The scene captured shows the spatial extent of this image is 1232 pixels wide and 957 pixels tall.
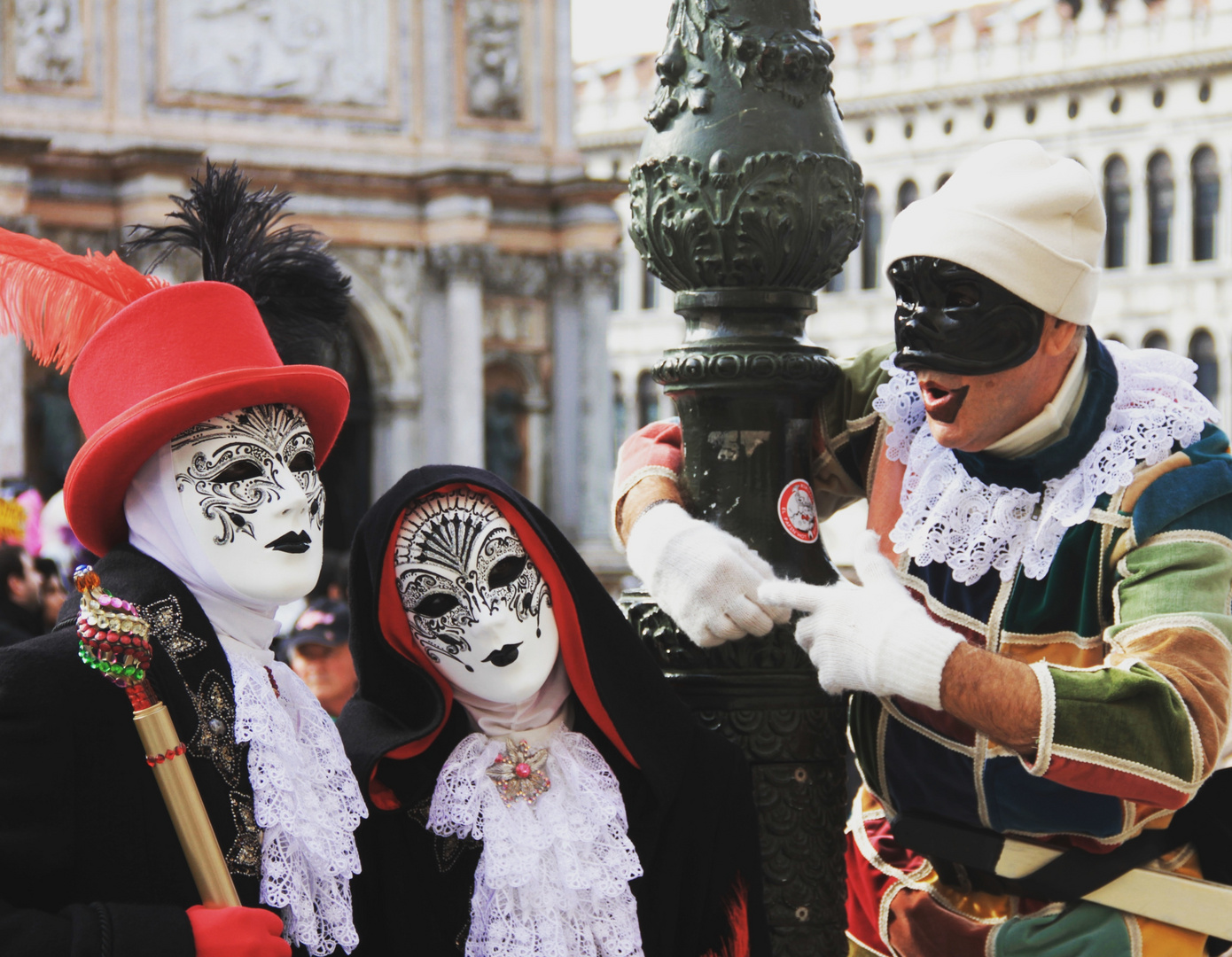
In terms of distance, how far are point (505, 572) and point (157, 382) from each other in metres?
0.65

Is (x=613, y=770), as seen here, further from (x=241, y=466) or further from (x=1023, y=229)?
(x=1023, y=229)

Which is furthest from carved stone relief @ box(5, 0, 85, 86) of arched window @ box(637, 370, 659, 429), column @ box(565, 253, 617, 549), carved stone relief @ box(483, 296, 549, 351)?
arched window @ box(637, 370, 659, 429)

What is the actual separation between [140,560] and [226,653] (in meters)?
0.20

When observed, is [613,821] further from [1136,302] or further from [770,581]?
[1136,302]

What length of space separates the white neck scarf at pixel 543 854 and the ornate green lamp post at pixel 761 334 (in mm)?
258

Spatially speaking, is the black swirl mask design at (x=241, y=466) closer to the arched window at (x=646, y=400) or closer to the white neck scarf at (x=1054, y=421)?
the white neck scarf at (x=1054, y=421)

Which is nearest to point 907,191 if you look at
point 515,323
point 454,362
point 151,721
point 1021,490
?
point 515,323

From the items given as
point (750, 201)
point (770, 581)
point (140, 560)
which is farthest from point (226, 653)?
point (750, 201)

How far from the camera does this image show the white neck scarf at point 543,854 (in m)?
2.74

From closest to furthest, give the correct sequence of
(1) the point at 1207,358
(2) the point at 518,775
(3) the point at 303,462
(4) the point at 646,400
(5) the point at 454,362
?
1. (3) the point at 303,462
2. (2) the point at 518,775
3. (5) the point at 454,362
4. (1) the point at 1207,358
5. (4) the point at 646,400

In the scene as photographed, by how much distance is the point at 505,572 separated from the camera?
2785mm

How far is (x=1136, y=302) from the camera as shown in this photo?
32281 mm

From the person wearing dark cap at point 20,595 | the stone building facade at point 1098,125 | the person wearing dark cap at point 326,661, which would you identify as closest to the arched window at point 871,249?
the stone building facade at point 1098,125

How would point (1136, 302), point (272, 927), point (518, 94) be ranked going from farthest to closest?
point (1136, 302) < point (518, 94) < point (272, 927)
